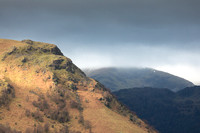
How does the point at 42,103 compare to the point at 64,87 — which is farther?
the point at 64,87

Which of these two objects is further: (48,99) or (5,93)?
(48,99)

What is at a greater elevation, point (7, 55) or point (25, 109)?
point (7, 55)

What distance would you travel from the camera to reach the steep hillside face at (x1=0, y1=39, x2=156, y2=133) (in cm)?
5043

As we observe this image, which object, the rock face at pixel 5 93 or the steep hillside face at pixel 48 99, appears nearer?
the steep hillside face at pixel 48 99

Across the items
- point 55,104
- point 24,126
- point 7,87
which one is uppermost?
point 7,87

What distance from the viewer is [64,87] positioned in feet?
236

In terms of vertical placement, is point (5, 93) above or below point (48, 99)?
above

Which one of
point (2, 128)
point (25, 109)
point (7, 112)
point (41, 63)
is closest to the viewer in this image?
point (2, 128)

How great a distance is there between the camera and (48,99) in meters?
62.5

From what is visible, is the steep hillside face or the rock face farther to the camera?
the rock face

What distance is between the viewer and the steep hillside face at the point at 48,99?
50.4 metres

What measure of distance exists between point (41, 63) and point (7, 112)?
3486 centimetres

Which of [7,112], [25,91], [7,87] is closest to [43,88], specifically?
[25,91]

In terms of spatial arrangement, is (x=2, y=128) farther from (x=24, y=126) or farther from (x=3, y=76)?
(x=3, y=76)
